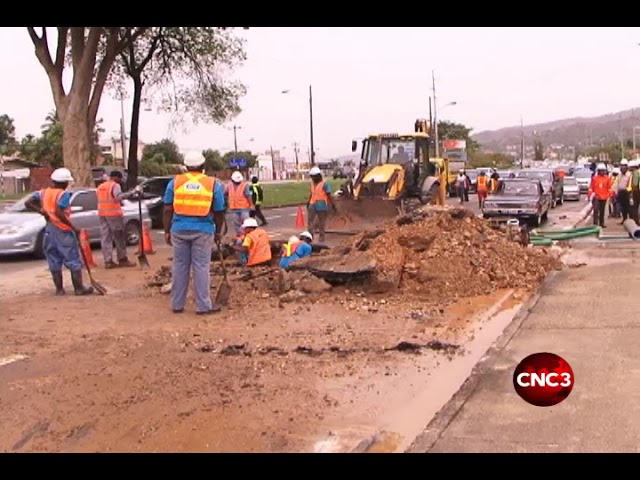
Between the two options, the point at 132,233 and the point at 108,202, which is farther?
the point at 132,233

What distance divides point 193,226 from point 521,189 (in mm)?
15970

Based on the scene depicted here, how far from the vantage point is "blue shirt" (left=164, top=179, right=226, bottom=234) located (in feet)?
27.6

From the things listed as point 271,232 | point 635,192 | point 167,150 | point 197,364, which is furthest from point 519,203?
point 167,150

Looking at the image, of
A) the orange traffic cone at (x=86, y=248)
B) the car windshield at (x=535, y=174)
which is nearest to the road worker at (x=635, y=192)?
the car windshield at (x=535, y=174)

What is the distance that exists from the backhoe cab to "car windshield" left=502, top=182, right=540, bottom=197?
2474mm

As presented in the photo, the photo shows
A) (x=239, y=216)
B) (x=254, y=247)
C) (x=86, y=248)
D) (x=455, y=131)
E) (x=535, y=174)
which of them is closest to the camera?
(x=254, y=247)

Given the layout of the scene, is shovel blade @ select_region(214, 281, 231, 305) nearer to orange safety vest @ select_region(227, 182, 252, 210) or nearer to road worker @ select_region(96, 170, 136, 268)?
road worker @ select_region(96, 170, 136, 268)

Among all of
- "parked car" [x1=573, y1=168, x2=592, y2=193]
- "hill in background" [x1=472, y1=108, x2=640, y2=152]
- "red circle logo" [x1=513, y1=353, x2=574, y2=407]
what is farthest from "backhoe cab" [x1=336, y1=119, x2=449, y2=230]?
"hill in background" [x1=472, y1=108, x2=640, y2=152]

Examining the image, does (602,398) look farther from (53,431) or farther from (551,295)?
(551,295)

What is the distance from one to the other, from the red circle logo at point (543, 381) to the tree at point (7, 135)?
82.9 metres

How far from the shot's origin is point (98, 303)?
9.12 metres

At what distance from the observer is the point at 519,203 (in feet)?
70.9

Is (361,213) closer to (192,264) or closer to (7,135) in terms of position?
(192,264)

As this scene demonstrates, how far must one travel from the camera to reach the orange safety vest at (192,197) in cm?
840
